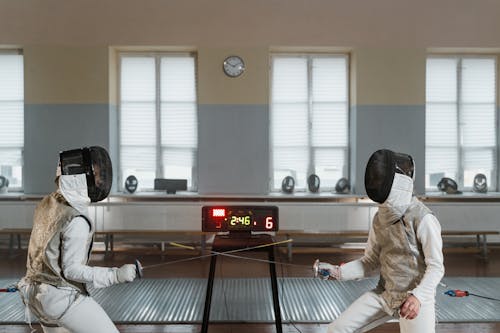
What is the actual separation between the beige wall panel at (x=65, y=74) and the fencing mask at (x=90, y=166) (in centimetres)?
415

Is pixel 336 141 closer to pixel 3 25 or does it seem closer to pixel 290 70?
pixel 290 70

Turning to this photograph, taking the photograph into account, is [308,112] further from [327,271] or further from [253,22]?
[327,271]

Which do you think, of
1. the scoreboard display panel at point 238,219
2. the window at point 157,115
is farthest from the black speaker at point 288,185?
the scoreboard display panel at point 238,219

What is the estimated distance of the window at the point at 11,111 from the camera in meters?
6.39

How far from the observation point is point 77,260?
201 centimetres

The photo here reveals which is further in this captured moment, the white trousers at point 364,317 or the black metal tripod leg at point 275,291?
the black metal tripod leg at point 275,291

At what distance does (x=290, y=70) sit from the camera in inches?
255

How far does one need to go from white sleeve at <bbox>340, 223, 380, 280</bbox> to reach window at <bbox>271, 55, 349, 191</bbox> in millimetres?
4096

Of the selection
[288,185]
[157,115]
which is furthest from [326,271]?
[157,115]

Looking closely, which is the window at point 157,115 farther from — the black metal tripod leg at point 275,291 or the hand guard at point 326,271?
the hand guard at point 326,271

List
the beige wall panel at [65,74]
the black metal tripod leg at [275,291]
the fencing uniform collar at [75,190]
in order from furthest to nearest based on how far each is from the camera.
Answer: the beige wall panel at [65,74]
the black metal tripod leg at [275,291]
the fencing uniform collar at [75,190]

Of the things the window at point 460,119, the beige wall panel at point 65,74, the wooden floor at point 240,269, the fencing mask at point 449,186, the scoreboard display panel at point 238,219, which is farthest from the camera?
the window at point 460,119

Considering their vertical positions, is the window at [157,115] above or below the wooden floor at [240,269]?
above

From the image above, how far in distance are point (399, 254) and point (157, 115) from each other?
491 cm
